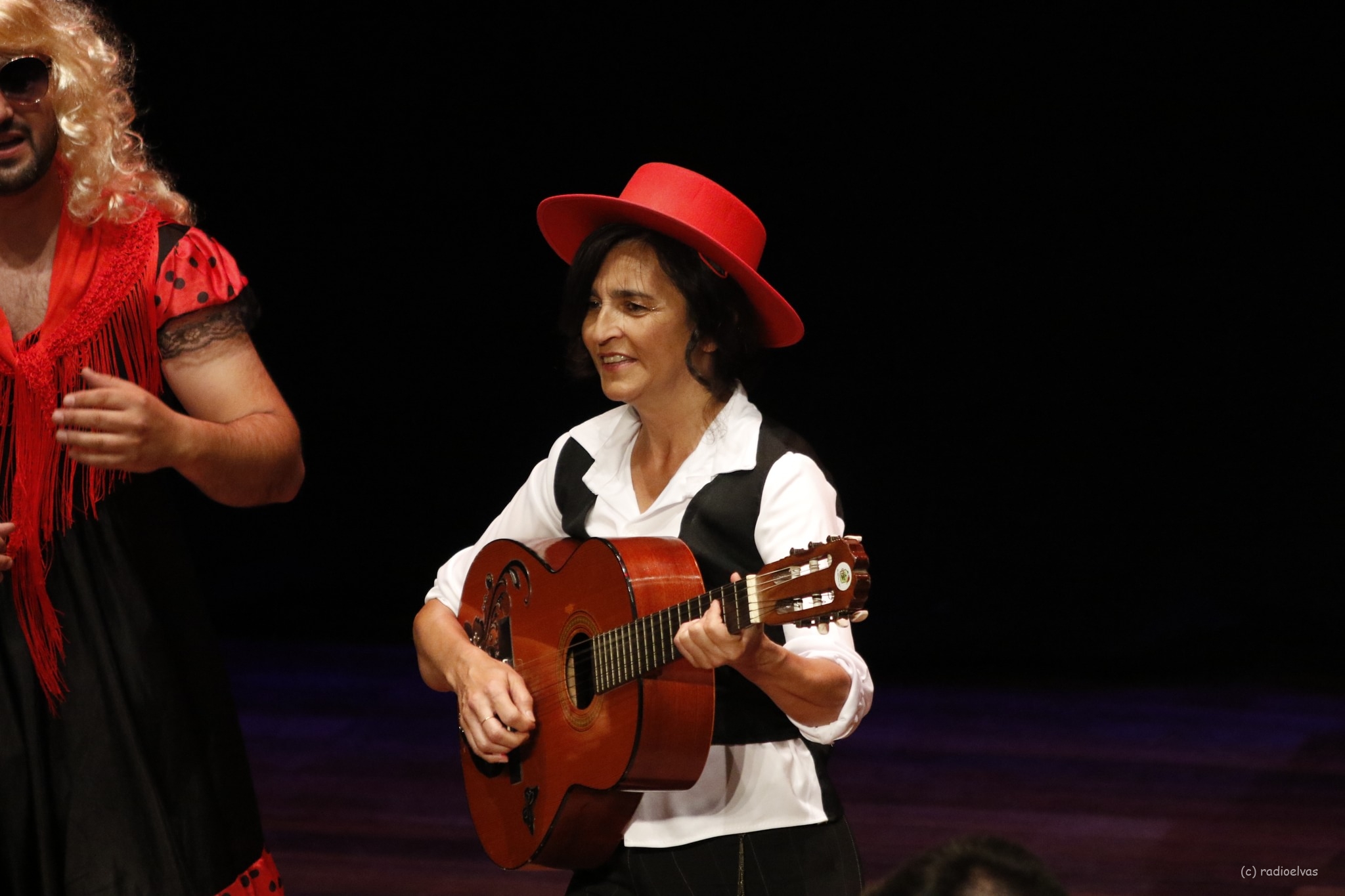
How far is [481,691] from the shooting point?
234cm

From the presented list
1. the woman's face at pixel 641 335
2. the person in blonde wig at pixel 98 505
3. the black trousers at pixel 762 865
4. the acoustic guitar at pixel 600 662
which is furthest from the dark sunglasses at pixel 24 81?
the black trousers at pixel 762 865

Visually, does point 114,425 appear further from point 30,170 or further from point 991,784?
point 991,784

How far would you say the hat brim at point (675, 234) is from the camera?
87.0 inches

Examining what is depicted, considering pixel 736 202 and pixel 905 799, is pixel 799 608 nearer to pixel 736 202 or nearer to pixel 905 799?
pixel 736 202

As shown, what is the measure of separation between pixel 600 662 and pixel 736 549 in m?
0.26

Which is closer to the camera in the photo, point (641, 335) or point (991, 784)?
point (641, 335)

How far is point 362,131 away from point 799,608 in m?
4.82

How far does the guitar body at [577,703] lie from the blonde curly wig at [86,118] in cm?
79

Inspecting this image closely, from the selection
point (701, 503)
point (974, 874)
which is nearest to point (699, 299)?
point (701, 503)

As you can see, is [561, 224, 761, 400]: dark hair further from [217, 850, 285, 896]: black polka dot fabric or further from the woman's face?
[217, 850, 285, 896]: black polka dot fabric

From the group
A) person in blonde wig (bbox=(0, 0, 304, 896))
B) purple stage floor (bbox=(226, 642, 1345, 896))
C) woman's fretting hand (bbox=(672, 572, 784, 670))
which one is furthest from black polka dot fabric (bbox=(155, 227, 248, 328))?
purple stage floor (bbox=(226, 642, 1345, 896))

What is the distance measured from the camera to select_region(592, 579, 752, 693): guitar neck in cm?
183

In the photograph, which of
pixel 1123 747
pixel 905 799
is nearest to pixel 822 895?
pixel 905 799

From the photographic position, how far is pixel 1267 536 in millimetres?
5828
